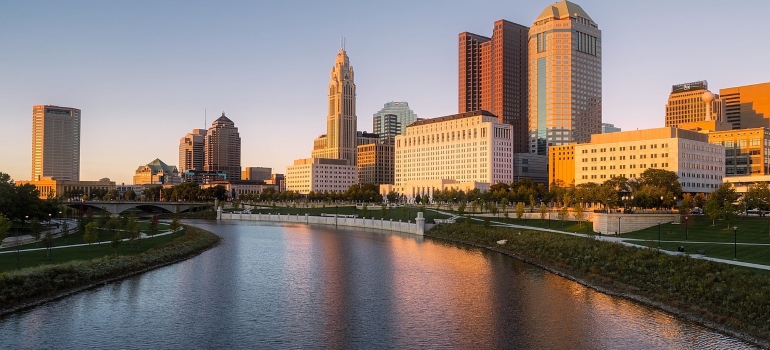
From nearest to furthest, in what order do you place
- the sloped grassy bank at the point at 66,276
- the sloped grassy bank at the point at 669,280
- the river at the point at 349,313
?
1. the river at the point at 349,313
2. the sloped grassy bank at the point at 669,280
3. the sloped grassy bank at the point at 66,276

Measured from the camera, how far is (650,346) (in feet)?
118

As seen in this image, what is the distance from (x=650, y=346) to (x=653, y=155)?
142 metres

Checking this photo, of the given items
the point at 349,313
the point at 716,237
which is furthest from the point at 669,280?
the point at 716,237

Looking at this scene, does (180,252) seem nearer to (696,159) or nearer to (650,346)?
(650,346)

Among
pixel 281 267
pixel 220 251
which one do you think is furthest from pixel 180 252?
pixel 281 267

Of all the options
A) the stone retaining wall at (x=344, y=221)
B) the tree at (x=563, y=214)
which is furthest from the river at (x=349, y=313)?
the stone retaining wall at (x=344, y=221)

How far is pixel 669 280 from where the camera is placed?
163ft

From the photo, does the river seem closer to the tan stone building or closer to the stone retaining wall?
the stone retaining wall

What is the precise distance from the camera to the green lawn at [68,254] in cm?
5666

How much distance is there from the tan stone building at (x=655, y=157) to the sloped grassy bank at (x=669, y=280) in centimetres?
9779

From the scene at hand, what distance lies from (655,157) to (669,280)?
126 m

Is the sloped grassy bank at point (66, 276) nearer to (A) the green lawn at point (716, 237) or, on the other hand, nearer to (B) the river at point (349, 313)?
(B) the river at point (349, 313)

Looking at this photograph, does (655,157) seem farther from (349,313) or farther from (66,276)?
(66,276)

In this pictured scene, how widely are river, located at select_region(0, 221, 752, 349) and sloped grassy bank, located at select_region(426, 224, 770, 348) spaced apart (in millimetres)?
1892
